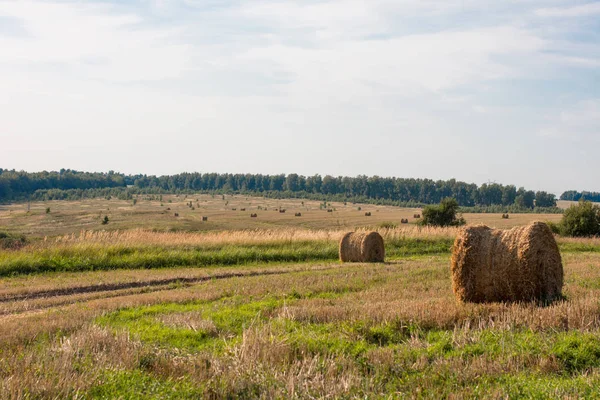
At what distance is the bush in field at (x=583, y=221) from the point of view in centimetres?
4025

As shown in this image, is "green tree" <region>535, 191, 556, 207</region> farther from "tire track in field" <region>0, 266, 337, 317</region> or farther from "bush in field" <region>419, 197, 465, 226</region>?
"tire track in field" <region>0, 266, 337, 317</region>

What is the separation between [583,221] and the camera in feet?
132

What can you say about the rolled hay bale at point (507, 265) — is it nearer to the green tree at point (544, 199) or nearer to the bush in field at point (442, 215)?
the bush in field at point (442, 215)

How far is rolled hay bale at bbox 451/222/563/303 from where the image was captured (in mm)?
12828

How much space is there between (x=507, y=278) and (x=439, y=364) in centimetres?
588

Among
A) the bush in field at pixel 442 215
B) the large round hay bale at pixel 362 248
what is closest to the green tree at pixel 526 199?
the bush in field at pixel 442 215

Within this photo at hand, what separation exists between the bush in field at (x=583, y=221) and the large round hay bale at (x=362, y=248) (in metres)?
19.2

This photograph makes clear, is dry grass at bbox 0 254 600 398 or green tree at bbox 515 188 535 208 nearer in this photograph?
dry grass at bbox 0 254 600 398

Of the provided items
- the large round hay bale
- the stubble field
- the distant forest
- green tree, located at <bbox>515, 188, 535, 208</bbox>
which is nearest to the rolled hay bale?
the stubble field

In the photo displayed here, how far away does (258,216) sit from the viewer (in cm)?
7412

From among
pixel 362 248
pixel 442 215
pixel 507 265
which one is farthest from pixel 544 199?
pixel 507 265

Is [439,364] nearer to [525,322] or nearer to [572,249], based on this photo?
[525,322]

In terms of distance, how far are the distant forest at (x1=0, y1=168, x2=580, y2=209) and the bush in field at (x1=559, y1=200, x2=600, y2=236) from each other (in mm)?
70110

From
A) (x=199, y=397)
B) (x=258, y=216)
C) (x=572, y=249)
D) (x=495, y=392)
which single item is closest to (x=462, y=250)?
(x=495, y=392)
